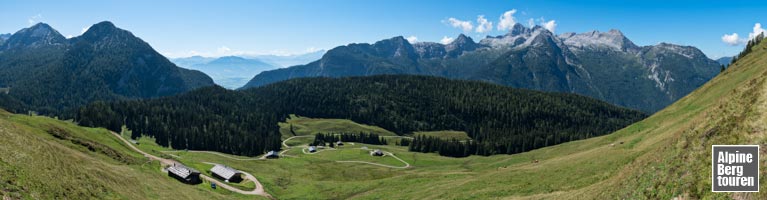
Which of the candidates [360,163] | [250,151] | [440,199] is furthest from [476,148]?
[440,199]

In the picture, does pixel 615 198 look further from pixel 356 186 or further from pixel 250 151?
pixel 250 151

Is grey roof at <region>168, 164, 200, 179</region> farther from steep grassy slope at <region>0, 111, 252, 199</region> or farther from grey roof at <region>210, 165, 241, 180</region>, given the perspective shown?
grey roof at <region>210, 165, 241, 180</region>

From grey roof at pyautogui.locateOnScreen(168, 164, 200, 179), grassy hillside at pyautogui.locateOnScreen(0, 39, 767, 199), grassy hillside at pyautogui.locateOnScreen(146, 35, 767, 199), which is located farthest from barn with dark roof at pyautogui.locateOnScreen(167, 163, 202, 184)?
grassy hillside at pyautogui.locateOnScreen(146, 35, 767, 199)

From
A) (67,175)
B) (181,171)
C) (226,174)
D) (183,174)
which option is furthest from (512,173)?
(181,171)

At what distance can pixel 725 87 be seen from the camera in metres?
92.1

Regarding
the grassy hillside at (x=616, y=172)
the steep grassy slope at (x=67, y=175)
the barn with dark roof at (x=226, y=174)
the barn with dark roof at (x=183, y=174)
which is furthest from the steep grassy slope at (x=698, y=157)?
the barn with dark roof at (x=226, y=174)

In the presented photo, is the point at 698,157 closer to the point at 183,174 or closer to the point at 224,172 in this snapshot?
the point at 183,174

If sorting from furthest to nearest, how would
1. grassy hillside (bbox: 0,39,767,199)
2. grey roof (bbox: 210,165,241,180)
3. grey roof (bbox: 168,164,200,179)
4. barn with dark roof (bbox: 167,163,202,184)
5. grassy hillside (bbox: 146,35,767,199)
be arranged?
1. grey roof (bbox: 210,165,241,180)
2. grey roof (bbox: 168,164,200,179)
3. barn with dark roof (bbox: 167,163,202,184)
4. grassy hillside (bbox: 0,39,767,199)
5. grassy hillside (bbox: 146,35,767,199)

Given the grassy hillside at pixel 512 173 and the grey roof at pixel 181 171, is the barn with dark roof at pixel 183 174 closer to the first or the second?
the grey roof at pixel 181 171

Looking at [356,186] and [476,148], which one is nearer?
[356,186]

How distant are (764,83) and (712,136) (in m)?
6.57

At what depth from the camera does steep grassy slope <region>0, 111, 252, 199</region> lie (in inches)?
1484

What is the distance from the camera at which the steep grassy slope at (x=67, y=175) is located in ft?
124

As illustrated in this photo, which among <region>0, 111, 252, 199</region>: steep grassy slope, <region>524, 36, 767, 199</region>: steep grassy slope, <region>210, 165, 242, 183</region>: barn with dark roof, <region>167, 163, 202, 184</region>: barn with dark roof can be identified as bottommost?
<region>210, 165, 242, 183</region>: barn with dark roof
